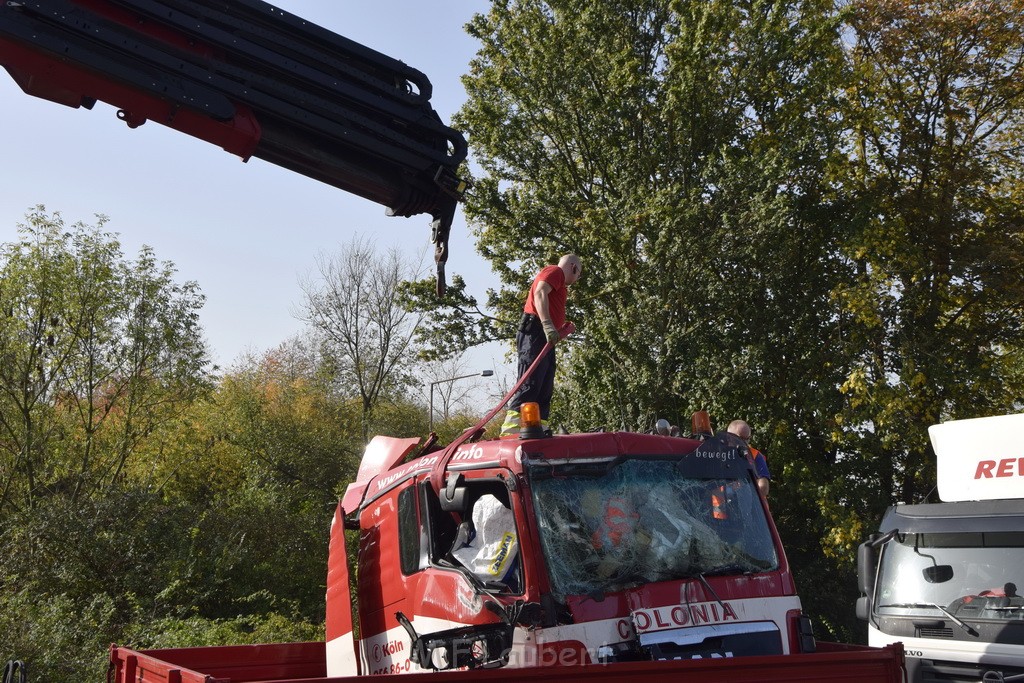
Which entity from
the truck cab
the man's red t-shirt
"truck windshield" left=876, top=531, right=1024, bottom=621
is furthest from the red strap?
"truck windshield" left=876, top=531, right=1024, bottom=621

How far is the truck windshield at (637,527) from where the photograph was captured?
531cm

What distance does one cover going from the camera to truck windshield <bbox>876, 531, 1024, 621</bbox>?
7.56 meters

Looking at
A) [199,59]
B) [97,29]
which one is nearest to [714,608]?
[199,59]

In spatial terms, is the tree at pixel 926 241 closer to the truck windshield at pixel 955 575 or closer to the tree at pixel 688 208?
the tree at pixel 688 208

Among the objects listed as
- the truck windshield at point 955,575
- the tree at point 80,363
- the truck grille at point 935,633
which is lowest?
the truck grille at point 935,633

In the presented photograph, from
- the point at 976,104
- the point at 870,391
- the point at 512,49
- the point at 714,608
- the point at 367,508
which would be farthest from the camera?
the point at 512,49

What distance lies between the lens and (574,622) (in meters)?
5.12

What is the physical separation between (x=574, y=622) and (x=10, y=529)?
13.2 metres

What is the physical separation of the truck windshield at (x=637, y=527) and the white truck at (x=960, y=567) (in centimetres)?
270

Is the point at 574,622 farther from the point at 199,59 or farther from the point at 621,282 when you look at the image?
the point at 621,282

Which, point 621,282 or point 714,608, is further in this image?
point 621,282

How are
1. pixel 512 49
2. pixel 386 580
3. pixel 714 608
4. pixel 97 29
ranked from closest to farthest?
pixel 97 29, pixel 714 608, pixel 386 580, pixel 512 49

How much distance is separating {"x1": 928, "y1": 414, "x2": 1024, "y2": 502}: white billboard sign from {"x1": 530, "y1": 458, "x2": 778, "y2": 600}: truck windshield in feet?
11.4

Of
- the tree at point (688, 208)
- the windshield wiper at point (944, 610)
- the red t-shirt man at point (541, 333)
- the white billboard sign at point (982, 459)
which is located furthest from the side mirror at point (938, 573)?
the tree at point (688, 208)
